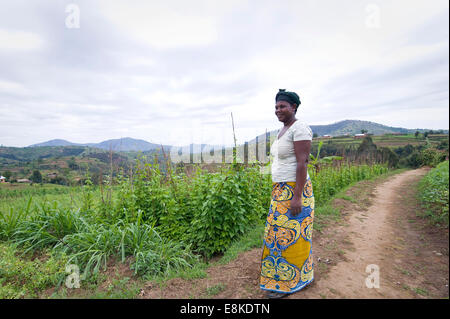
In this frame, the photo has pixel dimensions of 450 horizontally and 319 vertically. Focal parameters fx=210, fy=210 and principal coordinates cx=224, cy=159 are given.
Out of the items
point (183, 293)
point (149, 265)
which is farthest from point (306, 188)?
point (149, 265)

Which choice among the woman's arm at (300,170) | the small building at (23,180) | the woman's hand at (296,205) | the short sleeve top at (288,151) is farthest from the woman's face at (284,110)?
the small building at (23,180)

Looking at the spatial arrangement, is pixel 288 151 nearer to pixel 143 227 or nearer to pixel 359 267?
pixel 359 267

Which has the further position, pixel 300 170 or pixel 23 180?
pixel 23 180

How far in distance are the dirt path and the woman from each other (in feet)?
0.81

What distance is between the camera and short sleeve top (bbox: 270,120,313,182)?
199cm

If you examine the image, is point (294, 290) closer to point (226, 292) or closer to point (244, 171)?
point (226, 292)

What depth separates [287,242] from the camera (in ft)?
7.07

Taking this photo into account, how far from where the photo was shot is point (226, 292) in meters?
2.44

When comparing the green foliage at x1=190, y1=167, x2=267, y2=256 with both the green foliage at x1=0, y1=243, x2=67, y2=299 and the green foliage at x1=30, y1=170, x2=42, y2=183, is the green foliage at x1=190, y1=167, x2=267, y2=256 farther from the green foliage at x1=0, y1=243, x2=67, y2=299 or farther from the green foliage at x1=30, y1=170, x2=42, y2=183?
the green foliage at x1=30, y1=170, x2=42, y2=183

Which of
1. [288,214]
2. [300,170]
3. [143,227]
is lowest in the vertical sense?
[143,227]

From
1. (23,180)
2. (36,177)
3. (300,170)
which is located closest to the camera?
(300,170)

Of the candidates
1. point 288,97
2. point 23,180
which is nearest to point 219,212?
point 288,97

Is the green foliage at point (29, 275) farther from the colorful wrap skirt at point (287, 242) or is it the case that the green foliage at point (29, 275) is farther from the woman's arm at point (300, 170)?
the woman's arm at point (300, 170)

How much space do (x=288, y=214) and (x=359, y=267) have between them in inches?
66.9
